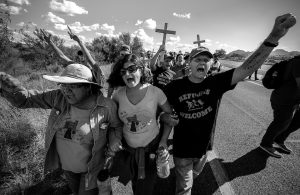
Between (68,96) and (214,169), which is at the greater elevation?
(68,96)

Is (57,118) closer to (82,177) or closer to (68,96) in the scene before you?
(68,96)

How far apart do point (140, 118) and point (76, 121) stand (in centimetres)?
66

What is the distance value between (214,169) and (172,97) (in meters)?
1.64

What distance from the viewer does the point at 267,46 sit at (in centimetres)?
161

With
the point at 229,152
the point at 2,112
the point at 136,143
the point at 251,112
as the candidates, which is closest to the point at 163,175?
the point at 136,143

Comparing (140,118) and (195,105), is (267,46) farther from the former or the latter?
(140,118)

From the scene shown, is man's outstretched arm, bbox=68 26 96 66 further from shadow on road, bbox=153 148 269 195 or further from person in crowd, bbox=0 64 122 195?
shadow on road, bbox=153 148 269 195

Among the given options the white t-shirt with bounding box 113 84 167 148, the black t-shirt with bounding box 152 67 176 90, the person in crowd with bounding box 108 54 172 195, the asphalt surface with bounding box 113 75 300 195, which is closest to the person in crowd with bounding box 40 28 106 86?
the person in crowd with bounding box 108 54 172 195

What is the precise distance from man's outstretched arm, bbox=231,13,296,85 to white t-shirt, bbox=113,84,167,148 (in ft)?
2.97

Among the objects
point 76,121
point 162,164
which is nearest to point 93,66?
point 76,121

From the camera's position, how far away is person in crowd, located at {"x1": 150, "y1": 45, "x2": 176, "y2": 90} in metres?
3.68

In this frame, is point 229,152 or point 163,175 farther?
point 229,152

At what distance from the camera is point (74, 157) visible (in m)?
1.79

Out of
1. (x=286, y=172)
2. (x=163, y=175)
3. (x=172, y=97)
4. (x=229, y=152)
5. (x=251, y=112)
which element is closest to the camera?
(x=163, y=175)
